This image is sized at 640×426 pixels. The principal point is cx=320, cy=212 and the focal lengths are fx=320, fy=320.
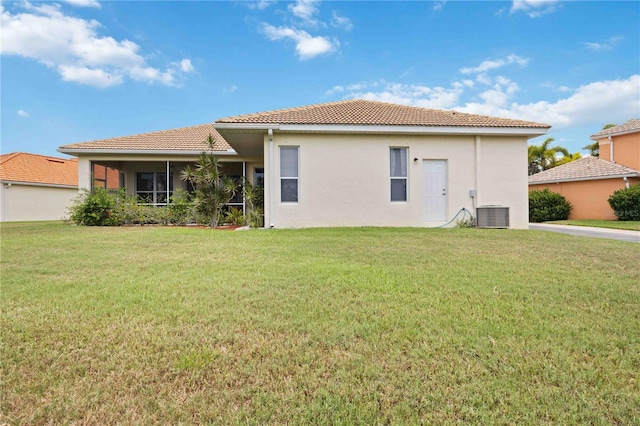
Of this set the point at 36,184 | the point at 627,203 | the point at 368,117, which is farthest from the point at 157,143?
the point at 627,203

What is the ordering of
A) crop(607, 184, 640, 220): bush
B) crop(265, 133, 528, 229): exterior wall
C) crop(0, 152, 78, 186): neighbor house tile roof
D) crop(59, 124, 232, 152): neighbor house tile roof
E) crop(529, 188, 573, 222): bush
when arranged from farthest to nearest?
1. crop(0, 152, 78, 186): neighbor house tile roof
2. crop(529, 188, 573, 222): bush
3. crop(607, 184, 640, 220): bush
4. crop(59, 124, 232, 152): neighbor house tile roof
5. crop(265, 133, 528, 229): exterior wall

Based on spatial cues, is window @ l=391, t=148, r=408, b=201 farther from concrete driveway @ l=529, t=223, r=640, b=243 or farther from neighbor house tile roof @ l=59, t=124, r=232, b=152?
neighbor house tile roof @ l=59, t=124, r=232, b=152

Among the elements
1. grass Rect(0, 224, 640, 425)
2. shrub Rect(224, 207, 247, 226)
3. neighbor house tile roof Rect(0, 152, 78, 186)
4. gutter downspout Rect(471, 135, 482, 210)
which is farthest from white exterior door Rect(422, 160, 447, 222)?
neighbor house tile roof Rect(0, 152, 78, 186)

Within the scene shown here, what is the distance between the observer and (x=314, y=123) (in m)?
10.4

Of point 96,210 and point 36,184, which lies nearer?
point 96,210

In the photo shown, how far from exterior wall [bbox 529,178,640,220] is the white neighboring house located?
30.9 meters

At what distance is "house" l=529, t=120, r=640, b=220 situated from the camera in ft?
59.7

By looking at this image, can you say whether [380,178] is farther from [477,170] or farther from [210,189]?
[210,189]

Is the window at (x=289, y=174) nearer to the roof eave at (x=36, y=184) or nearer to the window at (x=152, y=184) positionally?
the window at (x=152, y=184)

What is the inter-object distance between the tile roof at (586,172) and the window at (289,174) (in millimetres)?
18317

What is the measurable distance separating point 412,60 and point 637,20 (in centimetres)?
918

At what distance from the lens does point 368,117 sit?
37.0ft

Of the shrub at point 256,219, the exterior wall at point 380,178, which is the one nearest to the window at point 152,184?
the shrub at point 256,219

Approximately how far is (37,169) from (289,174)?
2266 centimetres
